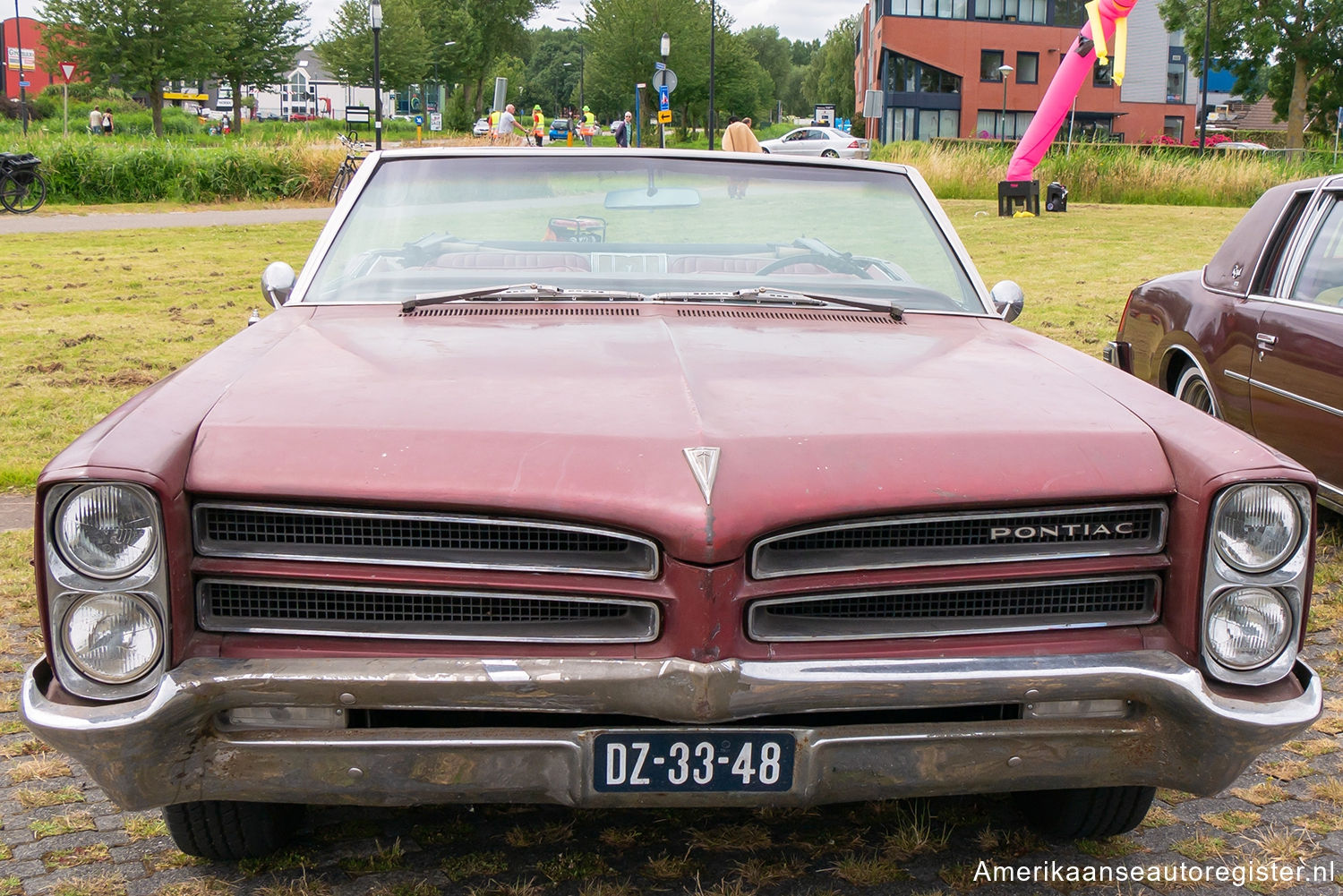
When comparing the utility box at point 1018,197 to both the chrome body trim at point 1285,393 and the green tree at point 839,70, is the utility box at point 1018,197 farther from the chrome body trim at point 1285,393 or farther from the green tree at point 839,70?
the green tree at point 839,70

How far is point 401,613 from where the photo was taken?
2301 mm

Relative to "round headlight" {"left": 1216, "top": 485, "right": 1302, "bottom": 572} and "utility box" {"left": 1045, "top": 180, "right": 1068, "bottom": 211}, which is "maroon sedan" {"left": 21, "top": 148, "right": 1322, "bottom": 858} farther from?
"utility box" {"left": 1045, "top": 180, "right": 1068, "bottom": 211}

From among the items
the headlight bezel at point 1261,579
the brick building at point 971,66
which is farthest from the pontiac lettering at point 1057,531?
the brick building at point 971,66

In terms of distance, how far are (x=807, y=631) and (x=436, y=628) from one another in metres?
0.67

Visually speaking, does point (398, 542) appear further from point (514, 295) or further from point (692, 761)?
point (514, 295)

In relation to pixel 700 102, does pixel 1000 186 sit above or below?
below

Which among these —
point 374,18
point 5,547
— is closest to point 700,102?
point 374,18

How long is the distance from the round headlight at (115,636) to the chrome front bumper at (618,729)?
0.06m

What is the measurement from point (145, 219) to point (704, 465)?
20.8 m

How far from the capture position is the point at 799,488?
7.23ft

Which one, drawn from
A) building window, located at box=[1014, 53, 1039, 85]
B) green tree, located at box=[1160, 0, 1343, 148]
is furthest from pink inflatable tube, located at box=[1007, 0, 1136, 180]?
building window, located at box=[1014, 53, 1039, 85]

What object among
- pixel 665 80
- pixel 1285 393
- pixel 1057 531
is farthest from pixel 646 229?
pixel 665 80

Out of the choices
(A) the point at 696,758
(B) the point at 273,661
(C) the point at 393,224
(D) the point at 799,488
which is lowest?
(A) the point at 696,758

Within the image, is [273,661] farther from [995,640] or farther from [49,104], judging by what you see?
[49,104]
